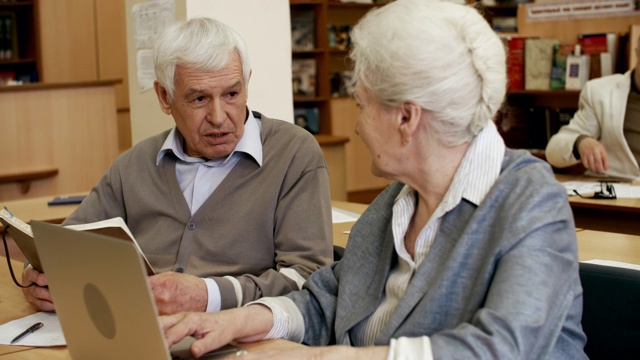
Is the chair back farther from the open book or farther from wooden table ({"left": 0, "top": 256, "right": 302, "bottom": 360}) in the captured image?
the open book

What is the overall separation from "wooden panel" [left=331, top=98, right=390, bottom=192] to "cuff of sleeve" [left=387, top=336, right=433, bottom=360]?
6.70m

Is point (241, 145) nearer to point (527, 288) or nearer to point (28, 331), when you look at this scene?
point (28, 331)

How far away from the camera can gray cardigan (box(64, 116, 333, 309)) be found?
2213 mm

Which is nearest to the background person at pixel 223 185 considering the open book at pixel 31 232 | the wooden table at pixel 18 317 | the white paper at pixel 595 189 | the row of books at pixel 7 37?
the open book at pixel 31 232

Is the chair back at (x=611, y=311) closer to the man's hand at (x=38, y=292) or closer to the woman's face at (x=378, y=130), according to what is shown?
the woman's face at (x=378, y=130)

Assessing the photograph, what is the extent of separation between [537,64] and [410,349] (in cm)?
426

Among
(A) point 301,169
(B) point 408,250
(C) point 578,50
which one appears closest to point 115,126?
(C) point 578,50

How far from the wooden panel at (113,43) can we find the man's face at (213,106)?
18.9 ft

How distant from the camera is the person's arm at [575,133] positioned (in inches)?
162

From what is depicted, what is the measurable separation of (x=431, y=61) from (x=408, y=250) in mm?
407

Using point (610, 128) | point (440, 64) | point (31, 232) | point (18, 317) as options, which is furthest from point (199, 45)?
point (610, 128)

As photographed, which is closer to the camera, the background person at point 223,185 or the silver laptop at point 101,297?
the silver laptop at point 101,297

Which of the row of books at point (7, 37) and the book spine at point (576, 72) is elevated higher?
the row of books at point (7, 37)

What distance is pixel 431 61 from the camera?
4.82 feet
